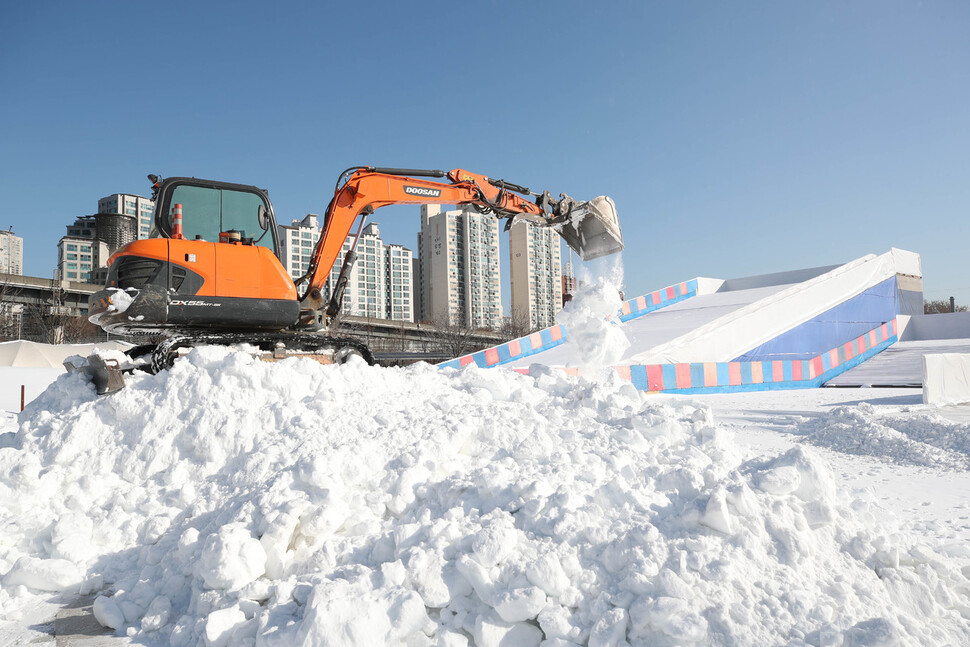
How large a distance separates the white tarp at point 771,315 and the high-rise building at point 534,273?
161 feet

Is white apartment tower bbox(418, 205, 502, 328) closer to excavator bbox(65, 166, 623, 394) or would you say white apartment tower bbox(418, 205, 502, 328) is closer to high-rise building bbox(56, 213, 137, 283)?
high-rise building bbox(56, 213, 137, 283)

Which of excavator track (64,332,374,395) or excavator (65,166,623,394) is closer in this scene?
excavator track (64,332,374,395)

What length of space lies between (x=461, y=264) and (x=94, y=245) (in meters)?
37.8

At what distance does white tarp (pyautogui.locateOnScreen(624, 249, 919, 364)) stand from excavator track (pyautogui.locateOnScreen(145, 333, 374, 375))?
8414 millimetres

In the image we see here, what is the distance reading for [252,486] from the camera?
155 inches

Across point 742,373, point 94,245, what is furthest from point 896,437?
point 94,245

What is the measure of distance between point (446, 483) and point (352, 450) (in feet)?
2.50

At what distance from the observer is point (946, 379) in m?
10.8

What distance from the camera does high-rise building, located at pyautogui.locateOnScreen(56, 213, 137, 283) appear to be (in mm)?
54938

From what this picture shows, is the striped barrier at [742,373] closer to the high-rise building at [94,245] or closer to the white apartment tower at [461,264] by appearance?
the white apartment tower at [461,264]

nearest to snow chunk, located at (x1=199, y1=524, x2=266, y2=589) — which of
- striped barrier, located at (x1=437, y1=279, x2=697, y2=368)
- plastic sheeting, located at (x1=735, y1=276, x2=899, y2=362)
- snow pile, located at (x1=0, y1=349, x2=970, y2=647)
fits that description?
snow pile, located at (x1=0, y1=349, x2=970, y2=647)

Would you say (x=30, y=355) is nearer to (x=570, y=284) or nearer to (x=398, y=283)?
(x=570, y=284)

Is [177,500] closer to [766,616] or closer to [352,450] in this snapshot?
[352,450]

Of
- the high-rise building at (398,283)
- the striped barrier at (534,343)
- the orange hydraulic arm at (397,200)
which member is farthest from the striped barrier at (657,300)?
the high-rise building at (398,283)
